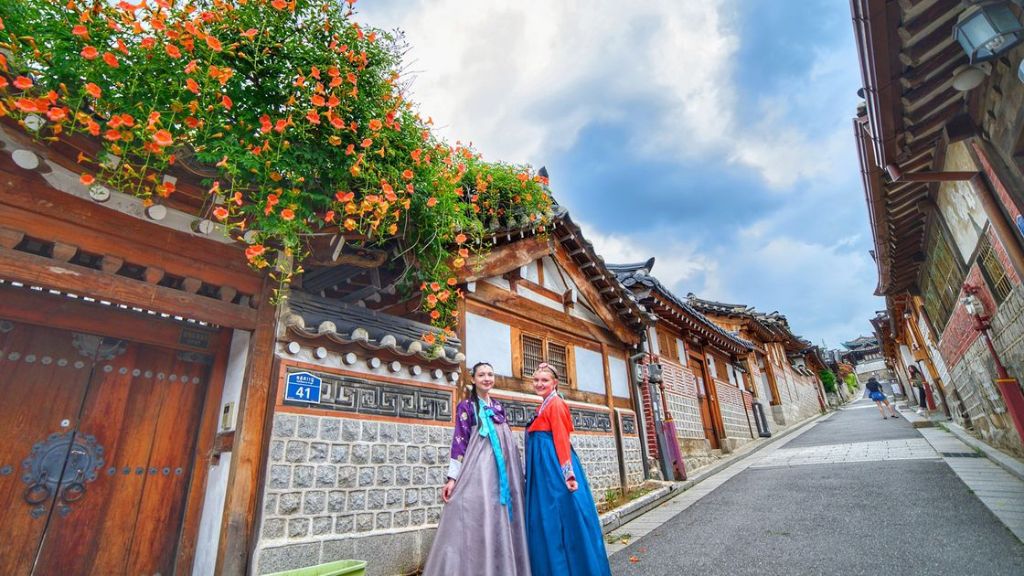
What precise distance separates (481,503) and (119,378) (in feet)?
10.9

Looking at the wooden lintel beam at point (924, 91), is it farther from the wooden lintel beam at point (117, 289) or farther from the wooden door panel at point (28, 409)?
the wooden door panel at point (28, 409)

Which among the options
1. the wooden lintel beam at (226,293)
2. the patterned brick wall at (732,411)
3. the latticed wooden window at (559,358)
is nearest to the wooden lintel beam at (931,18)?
the latticed wooden window at (559,358)

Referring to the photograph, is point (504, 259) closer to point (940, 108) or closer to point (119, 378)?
point (119, 378)

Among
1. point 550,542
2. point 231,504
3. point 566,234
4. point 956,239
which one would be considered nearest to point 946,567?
point 550,542

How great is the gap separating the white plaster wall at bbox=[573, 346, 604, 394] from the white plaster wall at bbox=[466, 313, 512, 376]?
2.01 metres

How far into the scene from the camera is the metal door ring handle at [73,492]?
3.38 metres

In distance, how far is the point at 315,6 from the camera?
12.4 ft

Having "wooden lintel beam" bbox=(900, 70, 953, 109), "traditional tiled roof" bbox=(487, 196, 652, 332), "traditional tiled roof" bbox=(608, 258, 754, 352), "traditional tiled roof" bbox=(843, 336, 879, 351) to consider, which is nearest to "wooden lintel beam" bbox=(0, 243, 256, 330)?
"traditional tiled roof" bbox=(487, 196, 652, 332)

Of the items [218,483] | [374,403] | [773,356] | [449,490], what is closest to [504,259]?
[374,403]

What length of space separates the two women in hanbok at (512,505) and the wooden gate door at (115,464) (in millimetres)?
2441

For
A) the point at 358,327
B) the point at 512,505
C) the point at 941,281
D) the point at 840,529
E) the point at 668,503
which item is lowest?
the point at 668,503

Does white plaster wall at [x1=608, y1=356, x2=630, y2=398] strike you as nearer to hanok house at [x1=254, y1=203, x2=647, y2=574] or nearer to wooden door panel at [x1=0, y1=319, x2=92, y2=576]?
hanok house at [x1=254, y1=203, x2=647, y2=574]

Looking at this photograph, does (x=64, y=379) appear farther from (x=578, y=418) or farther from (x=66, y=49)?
(x=578, y=418)

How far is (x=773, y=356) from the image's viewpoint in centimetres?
2447
